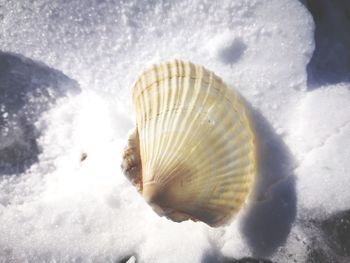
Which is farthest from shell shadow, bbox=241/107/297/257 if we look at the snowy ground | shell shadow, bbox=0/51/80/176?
shell shadow, bbox=0/51/80/176

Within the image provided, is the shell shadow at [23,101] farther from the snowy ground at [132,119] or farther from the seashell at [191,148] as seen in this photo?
the seashell at [191,148]

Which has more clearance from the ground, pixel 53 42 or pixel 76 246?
pixel 53 42

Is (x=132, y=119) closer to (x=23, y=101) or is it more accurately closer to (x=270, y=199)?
(x=23, y=101)

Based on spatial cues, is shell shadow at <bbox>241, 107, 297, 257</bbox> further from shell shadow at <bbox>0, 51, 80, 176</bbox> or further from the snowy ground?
shell shadow at <bbox>0, 51, 80, 176</bbox>

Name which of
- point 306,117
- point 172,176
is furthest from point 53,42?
point 306,117

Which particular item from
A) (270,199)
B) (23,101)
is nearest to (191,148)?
(270,199)

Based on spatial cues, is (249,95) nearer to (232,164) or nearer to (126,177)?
(232,164)

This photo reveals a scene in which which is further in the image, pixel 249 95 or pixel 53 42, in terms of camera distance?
pixel 53 42
